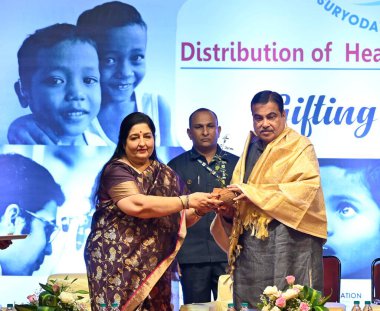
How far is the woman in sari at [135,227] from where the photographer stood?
4324 mm

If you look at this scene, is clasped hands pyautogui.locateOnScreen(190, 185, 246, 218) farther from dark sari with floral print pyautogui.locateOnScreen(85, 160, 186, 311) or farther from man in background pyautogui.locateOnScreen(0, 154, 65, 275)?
man in background pyautogui.locateOnScreen(0, 154, 65, 275)

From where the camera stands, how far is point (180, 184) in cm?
462

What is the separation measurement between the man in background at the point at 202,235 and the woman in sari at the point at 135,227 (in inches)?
47.6

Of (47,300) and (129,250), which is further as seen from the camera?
(129,250)

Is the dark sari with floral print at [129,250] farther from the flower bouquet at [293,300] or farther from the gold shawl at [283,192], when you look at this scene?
the flower bouquet at [293,300]

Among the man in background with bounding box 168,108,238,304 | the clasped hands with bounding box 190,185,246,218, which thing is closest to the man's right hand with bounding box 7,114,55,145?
the man in background with bounding box 168,108,238,304

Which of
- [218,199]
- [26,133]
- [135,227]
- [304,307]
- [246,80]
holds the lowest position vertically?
[304,307]

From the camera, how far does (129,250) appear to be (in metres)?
4.33

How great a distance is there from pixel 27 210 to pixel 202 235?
51.8 inches

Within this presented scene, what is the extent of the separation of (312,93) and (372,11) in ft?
2.18

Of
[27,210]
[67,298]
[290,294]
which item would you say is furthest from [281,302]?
[27,210]

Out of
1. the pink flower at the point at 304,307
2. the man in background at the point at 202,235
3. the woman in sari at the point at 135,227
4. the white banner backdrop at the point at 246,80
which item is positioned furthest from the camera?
the white banner backdrop at the point at 246,80

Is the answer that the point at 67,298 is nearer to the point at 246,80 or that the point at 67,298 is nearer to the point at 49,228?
the point at 49,228

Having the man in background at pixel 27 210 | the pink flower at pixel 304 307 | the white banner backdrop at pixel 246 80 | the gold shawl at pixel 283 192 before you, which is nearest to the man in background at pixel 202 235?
the white banner backdrop at pixel 246 80
